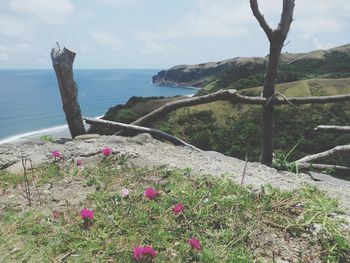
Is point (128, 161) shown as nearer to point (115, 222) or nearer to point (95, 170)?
point (95, 170)

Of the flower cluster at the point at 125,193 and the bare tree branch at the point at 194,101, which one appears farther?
the bare tree branch at the point at 194,101

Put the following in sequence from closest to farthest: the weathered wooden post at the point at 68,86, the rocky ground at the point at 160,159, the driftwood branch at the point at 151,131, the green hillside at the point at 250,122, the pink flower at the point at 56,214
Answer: the pink flower at the point at 56,214
the rocky ground at the point at 160,159
the driftwood branch at the point at 151,131
the weathered wooden post at the point at 68,86
the green hillside at the point at 250,122

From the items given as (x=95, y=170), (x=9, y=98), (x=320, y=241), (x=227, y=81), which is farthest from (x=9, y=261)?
(x=9, y=98)

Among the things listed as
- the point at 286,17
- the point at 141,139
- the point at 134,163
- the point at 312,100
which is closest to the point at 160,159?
the point at 134,163

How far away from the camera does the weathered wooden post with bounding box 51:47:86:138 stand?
29.8 feet

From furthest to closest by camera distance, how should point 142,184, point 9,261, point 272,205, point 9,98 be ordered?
point 9,98, point 142,184, point 272,205, point 9,261

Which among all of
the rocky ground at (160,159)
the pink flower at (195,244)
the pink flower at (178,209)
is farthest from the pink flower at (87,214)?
the rocky ground at (160,159)

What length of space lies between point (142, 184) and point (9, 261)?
211 centimetres

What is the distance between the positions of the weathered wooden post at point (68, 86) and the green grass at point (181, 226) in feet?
14.3

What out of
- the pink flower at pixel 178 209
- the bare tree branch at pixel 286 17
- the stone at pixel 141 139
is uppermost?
the bare tree branch at pixel 286 17

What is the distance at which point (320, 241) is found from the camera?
156 inches

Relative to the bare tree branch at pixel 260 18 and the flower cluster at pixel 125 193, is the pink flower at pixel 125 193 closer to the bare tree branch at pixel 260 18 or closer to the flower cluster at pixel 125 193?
the flower cluster at pixel 125 193

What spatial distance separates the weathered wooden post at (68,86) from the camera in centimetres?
909

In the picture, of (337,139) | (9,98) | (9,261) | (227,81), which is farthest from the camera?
(9,98)
